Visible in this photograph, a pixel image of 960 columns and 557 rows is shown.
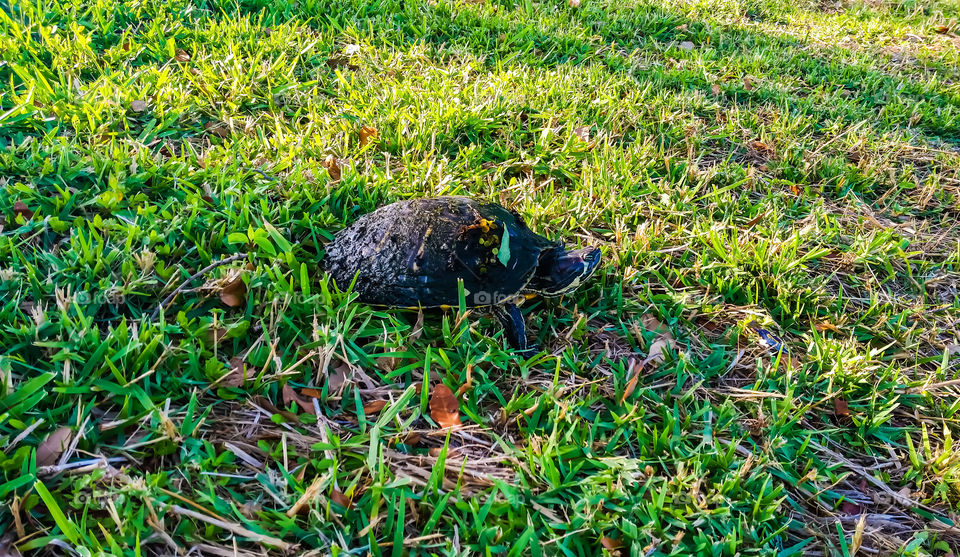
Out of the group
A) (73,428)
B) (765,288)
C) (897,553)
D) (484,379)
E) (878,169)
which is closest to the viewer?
(73,428)

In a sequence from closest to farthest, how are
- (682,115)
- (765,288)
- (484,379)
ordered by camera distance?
1. (484,379)
2. (765,288)
3. (682,115)

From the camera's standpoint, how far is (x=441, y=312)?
2402 millimetres

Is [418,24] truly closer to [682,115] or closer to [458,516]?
[682,115]

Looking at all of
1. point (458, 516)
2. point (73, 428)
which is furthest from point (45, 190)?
point (458, 516)

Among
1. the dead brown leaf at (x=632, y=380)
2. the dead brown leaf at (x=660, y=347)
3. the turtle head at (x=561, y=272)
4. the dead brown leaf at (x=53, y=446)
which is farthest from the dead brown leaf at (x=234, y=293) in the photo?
the dead brown leaf at (x=660, y=347)

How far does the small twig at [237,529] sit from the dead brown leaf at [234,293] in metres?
0.84

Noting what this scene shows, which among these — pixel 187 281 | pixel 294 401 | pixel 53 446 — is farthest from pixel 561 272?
pixel 53 446

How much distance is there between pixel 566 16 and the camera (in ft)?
16.8

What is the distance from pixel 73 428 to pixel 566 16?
4.95m

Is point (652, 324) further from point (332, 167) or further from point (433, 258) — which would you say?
point (332, 167)

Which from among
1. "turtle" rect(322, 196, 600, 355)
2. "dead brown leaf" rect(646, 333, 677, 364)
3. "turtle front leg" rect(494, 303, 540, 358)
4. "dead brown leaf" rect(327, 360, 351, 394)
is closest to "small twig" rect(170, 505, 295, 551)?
"dead brown leaf" rect(327, 360, 351, 394)

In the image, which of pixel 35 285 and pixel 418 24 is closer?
pixel 35 285

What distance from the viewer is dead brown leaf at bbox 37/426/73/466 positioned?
1.63m

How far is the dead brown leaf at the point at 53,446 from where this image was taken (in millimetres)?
1628
